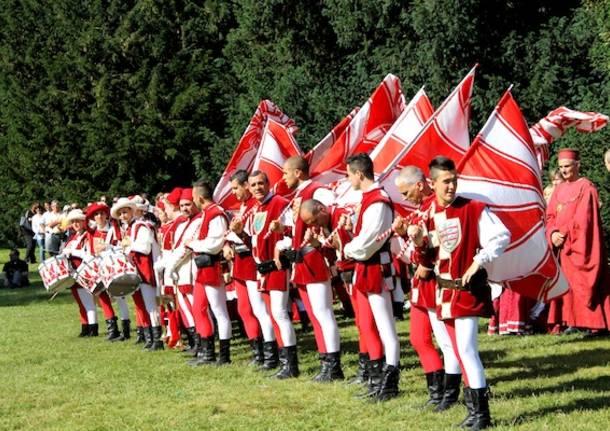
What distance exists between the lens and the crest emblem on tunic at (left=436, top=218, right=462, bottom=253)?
22.8 feet

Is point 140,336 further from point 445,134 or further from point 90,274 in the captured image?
point 445,134

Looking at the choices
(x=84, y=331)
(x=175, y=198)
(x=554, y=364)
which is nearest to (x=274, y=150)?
(x=175, y=198)

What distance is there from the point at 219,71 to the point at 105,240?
22640 millimetres

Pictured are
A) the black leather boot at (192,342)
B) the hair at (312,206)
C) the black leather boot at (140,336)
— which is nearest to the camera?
the hair at (312,206)

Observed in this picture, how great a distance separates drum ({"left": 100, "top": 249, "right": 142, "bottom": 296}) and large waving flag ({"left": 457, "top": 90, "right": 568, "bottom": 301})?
5952 millimetres

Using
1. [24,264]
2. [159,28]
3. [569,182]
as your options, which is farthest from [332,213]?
[159,28]

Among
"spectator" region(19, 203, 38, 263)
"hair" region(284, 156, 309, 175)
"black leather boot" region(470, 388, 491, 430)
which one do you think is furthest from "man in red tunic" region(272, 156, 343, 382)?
"spectator" region(19, 203, 38, 263)

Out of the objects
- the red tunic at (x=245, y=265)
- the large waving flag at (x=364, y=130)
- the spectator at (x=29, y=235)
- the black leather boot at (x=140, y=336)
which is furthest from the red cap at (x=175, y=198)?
the spectator at (x=29, y=235)

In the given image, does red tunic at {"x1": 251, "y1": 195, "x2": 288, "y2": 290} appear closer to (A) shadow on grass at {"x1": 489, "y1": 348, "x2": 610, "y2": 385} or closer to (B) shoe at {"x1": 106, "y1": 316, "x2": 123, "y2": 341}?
(A) shadow on grass at {"x1": 489, "y1": 348, "x2": 610, "y2": 385}

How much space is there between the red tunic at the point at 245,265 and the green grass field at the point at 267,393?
37.2 inches

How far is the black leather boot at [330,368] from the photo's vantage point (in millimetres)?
9531

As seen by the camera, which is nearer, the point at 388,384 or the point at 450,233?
the point at 450,233

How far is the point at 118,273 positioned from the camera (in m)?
12.9

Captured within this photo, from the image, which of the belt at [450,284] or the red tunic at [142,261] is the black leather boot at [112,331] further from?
the belt at [450,284]
